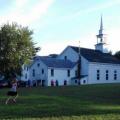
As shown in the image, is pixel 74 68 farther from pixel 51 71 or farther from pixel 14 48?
pixel 14 48

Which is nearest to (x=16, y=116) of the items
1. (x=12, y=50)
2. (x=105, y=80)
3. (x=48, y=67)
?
(x=12, y=50)

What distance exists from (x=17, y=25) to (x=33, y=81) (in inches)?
609

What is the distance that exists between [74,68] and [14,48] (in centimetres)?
1817

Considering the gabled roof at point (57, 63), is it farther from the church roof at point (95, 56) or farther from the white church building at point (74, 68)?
the church roof at point (95, 56)

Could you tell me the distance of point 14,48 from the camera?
3105 inches

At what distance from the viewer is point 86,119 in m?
20.5

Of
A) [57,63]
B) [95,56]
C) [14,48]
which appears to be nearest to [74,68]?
[57,63]

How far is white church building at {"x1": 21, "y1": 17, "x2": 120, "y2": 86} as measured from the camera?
290ft

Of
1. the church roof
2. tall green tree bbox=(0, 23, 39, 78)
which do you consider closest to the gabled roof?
the church roof

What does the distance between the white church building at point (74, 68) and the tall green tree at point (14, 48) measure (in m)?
7.66

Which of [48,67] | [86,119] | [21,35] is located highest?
[21,35]

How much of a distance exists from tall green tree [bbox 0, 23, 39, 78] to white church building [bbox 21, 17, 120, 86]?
25.1 feet

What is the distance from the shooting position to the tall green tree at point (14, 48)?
78500mm

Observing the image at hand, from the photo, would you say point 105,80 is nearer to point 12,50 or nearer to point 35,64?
point 35,64
